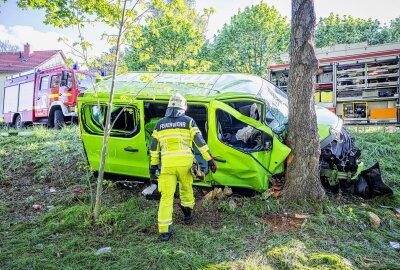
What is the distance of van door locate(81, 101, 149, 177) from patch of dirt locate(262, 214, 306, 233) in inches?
76.4

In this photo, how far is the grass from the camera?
308 cm

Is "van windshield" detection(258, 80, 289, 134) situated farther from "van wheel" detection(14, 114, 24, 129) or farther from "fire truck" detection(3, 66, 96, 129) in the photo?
"van wheel" detection(14, 114, 24, 129)

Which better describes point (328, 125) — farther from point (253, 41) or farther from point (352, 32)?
point (352, 32)

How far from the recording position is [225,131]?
5.36 m

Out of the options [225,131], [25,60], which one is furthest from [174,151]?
[25,60]

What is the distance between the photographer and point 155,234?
387 cm

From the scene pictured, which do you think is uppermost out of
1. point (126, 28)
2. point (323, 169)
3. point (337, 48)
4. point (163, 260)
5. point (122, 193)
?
point (337, 48)

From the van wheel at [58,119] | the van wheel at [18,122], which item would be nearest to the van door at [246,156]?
the van wheel at [58,119]

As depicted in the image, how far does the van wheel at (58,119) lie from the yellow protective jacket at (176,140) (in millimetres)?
7766

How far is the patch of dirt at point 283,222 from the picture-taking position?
3.81m

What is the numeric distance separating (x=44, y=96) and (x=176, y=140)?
927 cm

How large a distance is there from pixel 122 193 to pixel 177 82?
6.77 feet

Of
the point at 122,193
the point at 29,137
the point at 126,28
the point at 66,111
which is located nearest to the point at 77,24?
the point at 126,28

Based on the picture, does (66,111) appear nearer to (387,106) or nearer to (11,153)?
(11,153)
